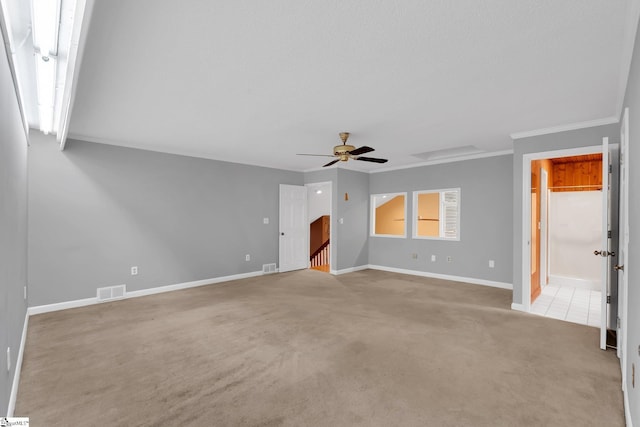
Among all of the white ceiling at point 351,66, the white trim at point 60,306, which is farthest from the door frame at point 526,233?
the white trim at point 60,306

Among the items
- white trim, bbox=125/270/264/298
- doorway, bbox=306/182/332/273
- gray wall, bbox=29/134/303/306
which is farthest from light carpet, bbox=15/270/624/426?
doorway, bbox=306/182/332/273

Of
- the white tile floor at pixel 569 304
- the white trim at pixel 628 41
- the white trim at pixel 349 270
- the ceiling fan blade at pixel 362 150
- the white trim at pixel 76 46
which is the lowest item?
the white tile floor at pixel 569 304

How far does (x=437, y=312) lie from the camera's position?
4.06 metres

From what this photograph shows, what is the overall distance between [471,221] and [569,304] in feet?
6.40

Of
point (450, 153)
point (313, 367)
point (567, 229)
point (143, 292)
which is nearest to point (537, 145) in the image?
point (450, 153)

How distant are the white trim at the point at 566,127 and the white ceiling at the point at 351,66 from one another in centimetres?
8

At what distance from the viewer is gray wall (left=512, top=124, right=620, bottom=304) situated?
3555mm

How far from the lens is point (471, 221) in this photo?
5.81 metres

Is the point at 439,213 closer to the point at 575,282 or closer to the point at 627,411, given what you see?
the point at 575,282

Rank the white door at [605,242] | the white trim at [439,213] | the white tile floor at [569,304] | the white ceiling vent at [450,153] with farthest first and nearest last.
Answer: the white trim at [439,213], the white ceiling vent at [450,153], the white tile floor at [569,304], the white door at [605,242]

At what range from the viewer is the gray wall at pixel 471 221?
5.39 metres

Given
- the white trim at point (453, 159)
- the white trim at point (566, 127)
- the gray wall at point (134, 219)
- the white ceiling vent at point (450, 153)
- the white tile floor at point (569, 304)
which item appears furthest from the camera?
the white trim at point (453, 159)

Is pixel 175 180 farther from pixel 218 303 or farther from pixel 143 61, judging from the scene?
pixel 143 61

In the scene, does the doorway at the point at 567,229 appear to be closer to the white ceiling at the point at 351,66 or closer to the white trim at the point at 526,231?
the white trim at the point at 526,231
